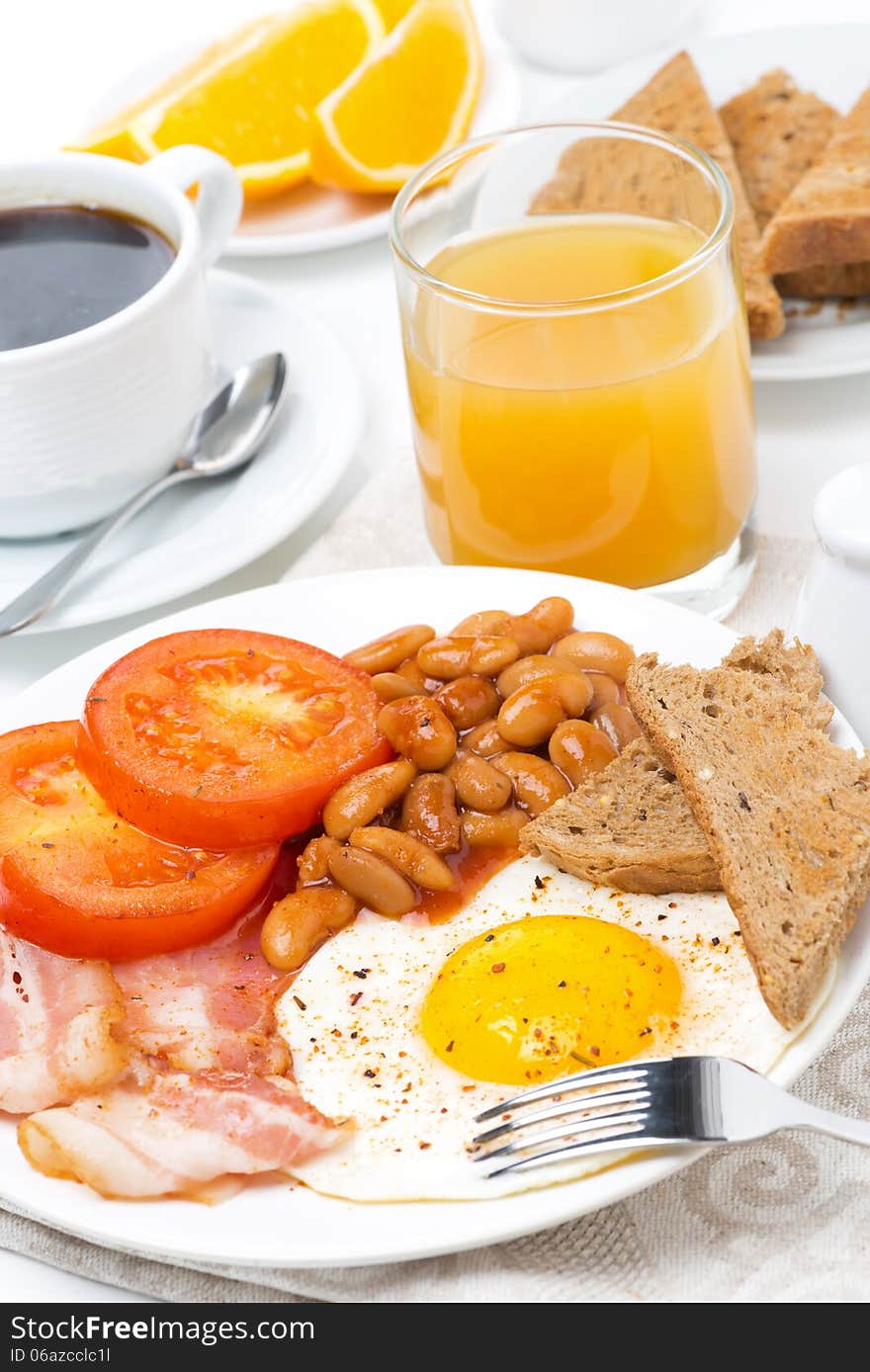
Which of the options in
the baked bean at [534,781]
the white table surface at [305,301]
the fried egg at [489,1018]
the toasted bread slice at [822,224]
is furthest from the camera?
the toasted bread slice at [822,224]

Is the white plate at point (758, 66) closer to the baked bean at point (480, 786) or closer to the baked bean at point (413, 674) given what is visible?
the baked bean at point (413, 674)

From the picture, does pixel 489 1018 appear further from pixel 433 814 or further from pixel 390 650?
pixel 390 650

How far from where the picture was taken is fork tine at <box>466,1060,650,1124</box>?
71.1 inches

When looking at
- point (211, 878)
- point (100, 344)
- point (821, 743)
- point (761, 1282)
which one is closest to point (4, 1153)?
point (211, 878)

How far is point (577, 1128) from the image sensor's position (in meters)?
1.76

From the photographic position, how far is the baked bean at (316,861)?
2236 millimetres

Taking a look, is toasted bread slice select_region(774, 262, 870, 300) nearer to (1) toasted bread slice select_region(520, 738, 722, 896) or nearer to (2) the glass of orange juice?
(2) the glass of orange juice

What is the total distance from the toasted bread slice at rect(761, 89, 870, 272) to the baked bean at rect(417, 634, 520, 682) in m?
1.29

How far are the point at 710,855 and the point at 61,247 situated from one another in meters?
1.97

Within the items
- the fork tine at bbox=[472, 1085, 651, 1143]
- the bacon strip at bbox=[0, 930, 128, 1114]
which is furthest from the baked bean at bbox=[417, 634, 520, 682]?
the fork tine at bbox=[472, 1085, 651, 1143]

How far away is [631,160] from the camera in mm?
2928

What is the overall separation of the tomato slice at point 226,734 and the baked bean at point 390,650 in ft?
0.12

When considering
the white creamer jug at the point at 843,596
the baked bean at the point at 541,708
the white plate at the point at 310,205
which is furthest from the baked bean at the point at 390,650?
Answer: the white plate at the point at 310,205

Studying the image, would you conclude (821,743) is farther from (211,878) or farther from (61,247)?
(61,247)
